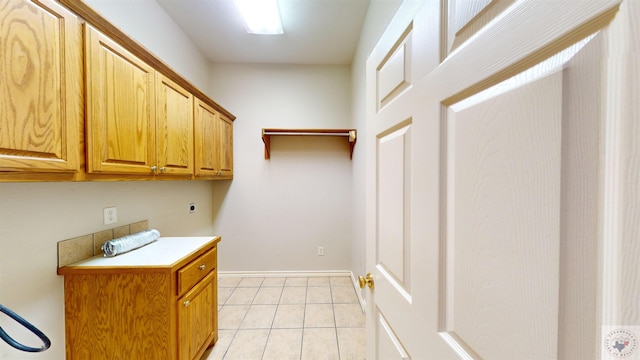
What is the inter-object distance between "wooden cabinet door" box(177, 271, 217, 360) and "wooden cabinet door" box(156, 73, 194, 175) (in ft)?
2.75

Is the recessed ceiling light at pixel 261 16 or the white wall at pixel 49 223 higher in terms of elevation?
the recessed ceiling light at pixel 261 16

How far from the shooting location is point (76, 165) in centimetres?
98

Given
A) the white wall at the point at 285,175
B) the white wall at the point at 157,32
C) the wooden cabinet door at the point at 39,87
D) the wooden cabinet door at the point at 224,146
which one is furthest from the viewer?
the white wall at the point at 285,175

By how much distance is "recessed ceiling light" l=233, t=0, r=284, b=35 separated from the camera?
1.86 meters

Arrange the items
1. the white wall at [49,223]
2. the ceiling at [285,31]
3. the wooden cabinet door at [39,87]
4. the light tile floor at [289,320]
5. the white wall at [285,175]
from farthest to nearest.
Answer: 1. the white wall at [285,175]
2. the ceiling at [285,31]
3. the light tile floor at [289,320]
4. the white wall at [49,223]
5. the wooden cabinet door at [39,87]

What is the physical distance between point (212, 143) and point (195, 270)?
1.29m

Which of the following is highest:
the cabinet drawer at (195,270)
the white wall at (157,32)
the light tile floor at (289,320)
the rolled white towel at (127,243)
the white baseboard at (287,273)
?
the white wall at (157,32)

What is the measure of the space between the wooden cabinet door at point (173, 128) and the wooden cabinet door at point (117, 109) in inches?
2.7

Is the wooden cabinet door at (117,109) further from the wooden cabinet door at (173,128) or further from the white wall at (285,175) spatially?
the white wall at (285,175)

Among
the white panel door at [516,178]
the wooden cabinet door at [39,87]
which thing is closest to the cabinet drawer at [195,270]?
the wooden cabinet door at [39,87]

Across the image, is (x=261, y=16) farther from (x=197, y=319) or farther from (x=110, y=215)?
(x=197, y=319)

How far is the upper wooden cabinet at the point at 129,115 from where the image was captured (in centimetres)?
106

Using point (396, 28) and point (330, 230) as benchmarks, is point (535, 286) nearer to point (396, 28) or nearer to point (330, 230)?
point (396, 28)

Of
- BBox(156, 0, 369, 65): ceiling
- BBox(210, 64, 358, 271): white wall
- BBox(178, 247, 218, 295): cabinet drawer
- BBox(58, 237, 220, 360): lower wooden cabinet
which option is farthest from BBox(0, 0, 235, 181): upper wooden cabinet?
BBox(210, 64, 358, 271): white wall
